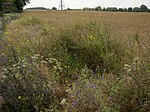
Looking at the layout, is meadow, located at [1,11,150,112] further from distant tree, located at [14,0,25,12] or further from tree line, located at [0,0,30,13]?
distant tree, located at [14,0,25,12]

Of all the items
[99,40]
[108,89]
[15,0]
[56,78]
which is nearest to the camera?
[108,89]

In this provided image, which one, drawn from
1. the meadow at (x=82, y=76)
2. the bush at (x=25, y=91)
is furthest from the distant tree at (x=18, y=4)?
the bush at (x=25, y=91)

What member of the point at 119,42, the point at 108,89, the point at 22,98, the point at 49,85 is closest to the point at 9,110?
the point at 22,98

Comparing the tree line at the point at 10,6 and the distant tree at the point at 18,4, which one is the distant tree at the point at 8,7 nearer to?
the tree line at the point at 10,6

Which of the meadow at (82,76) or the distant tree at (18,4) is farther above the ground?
the distant tree at (18,4)

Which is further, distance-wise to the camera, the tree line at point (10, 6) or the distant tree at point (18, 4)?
the distant tree at point (18, 4)

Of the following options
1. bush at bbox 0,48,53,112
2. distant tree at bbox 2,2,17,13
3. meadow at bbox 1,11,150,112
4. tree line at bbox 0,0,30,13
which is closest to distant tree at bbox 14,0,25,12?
tree line at bbox 0,0,30,13

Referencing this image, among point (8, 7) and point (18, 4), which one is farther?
point (18, 4)

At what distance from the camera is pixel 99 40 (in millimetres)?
4781

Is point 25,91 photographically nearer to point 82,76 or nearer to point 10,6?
point 82,76

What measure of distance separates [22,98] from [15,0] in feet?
162

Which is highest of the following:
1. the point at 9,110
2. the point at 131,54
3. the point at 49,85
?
the point at 131,54

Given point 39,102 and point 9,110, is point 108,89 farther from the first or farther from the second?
point 9,110

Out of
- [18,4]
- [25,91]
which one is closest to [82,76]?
[25,91]
